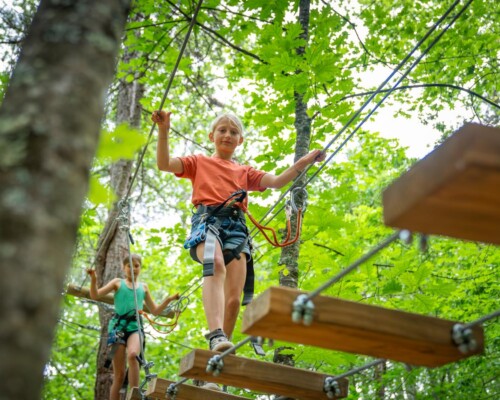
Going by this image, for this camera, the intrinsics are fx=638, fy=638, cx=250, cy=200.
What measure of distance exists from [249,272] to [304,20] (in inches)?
84.8

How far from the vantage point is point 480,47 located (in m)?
5.82

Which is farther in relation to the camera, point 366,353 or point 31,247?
point 366,353

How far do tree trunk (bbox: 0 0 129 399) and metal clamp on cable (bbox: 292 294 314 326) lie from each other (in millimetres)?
1062

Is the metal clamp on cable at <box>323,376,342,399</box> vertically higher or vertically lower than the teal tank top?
lower

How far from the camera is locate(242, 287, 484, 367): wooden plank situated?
1.99 metres

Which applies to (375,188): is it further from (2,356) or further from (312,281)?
(2,356)

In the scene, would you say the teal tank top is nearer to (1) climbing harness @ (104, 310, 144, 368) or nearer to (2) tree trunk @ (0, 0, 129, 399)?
(1) climbing harness @ (104, 310, 144, 368)

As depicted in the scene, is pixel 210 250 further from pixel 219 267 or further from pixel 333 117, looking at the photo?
pixel 333 117

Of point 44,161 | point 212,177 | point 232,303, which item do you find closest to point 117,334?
point 232,303

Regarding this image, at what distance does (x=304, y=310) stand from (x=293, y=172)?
1.74 m

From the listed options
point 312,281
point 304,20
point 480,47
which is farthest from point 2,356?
point 480,47

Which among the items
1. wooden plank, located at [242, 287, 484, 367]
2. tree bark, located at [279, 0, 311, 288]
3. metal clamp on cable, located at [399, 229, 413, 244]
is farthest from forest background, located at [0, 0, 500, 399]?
metal clamp on cable, located at [399, 229, 413, 244]

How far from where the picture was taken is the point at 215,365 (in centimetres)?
264

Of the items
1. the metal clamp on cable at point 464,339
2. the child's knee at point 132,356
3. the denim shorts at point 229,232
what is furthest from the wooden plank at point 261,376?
the child's knee at point 132,356
